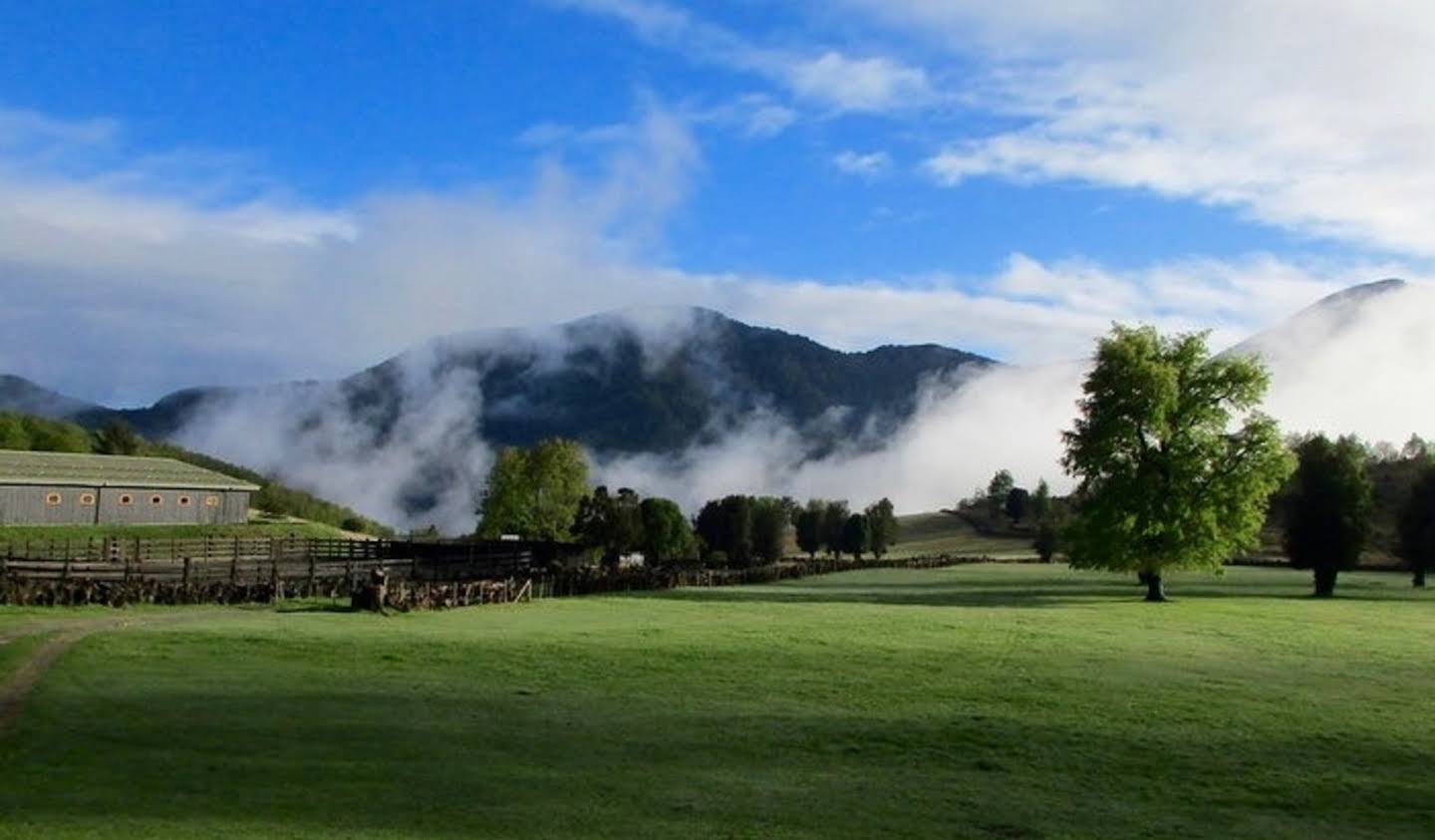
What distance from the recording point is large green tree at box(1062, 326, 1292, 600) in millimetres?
63438

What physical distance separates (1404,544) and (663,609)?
59.0 m

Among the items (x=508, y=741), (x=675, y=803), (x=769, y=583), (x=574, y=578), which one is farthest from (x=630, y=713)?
(x=769, y=583)

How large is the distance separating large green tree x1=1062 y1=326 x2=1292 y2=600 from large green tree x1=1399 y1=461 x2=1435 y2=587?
935 inches

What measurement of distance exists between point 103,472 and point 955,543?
11829 cm

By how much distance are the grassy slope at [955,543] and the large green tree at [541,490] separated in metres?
62.3

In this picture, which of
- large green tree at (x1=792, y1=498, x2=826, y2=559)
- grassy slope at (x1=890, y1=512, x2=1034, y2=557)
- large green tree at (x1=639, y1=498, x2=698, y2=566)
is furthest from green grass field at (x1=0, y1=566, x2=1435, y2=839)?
grassy slope at (x1=890, y1=512, x2=1034, y2=557)

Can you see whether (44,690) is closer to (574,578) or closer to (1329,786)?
(1329,786)

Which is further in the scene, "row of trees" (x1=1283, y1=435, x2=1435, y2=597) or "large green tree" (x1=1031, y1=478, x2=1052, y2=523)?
"large green tree" (x1=1031, y1=478, x2=1052, y2=523)

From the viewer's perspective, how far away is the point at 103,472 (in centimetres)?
8094

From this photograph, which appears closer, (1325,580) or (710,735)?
(710,735)

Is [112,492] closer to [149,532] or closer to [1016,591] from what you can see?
[149,532]

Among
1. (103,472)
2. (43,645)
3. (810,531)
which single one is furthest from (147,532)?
(810,531)

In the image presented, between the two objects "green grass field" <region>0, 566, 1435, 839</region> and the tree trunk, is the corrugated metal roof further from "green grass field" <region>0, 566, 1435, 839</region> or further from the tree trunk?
the tree trunk

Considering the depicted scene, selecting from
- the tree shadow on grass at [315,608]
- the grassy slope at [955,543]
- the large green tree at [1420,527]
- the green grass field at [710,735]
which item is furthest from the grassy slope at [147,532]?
the grassy slope at [955,543]
